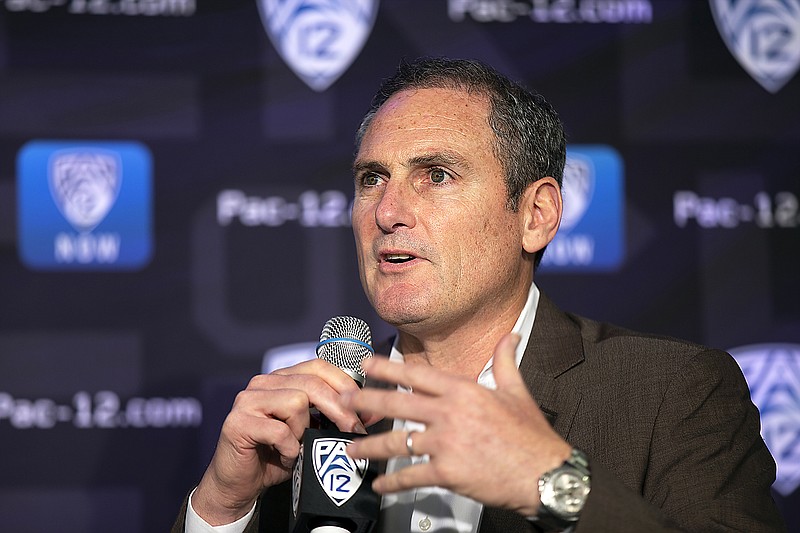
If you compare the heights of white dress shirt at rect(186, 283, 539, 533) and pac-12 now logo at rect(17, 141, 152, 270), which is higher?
pac-12 now logo at rect(17, 141, 152, 270)

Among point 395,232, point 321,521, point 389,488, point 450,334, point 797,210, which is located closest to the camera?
point 389,488

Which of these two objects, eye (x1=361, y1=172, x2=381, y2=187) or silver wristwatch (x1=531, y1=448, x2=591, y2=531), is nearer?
silver wristwatch (x1=531, y1=448, x2=591, y2=531)

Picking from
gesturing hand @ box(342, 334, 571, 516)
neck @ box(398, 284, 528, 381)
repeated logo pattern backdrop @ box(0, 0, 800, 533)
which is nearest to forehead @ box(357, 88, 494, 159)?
neck @ box(398, 284, 528, 381)

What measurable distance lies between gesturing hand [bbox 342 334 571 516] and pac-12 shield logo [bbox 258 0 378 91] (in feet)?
6.28

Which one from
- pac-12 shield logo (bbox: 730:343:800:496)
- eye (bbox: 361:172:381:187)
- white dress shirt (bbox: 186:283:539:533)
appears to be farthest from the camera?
pac-12 shield logo (bbox: 730:343:800:496)

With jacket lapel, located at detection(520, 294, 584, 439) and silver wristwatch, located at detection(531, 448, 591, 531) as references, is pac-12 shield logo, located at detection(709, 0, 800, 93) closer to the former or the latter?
jacket lapel, located at detection(520, 294, 584, 439)

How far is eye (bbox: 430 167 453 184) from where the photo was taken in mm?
2141

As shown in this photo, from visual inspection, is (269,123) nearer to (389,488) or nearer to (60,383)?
(60,383)

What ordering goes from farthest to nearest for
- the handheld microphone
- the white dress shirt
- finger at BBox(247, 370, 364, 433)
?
the white dress shirt → finger at BBox(247, 370, 364, 433) → the handheld microphone

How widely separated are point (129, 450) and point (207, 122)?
108 centimetres

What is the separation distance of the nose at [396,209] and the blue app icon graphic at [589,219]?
1168 millimetres

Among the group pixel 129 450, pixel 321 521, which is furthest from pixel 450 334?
pixel 129 450

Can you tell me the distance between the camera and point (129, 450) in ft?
10.0

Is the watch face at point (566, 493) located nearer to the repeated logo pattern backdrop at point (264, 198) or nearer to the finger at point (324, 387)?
the finger at point (324, 387)
